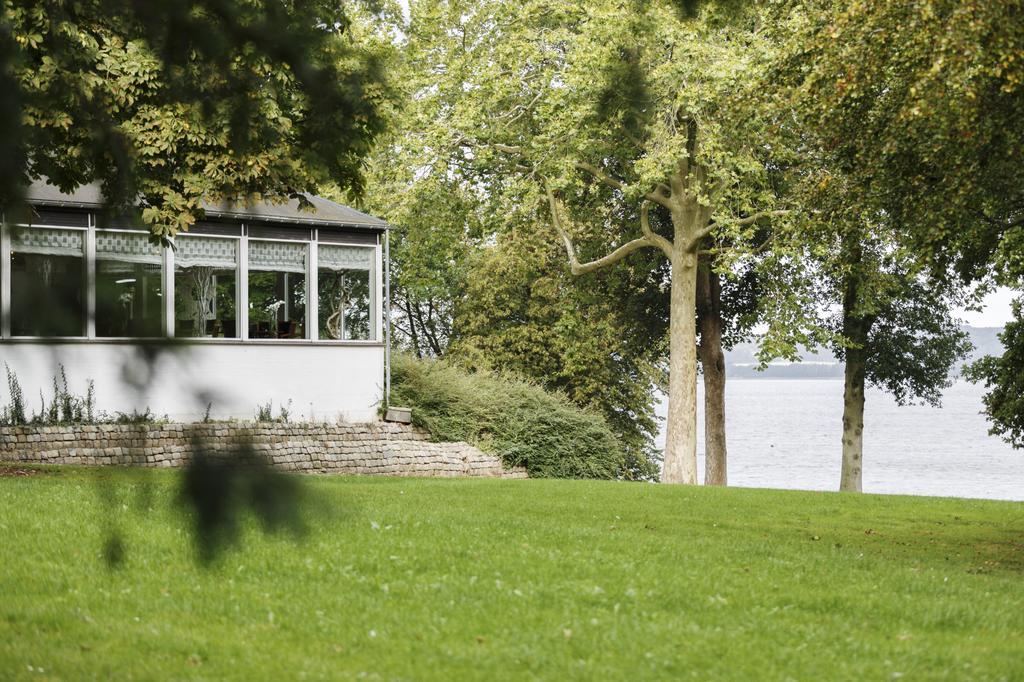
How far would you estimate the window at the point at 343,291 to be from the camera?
24.8m

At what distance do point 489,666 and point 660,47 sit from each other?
1749 cm

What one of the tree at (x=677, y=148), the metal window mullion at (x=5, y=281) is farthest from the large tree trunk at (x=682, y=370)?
the metal window mullion at (x=5, y=281)

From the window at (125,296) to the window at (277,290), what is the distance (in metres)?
20.3

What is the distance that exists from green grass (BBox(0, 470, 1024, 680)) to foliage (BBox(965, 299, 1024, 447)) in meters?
13.0

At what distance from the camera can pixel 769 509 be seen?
57.1 feet

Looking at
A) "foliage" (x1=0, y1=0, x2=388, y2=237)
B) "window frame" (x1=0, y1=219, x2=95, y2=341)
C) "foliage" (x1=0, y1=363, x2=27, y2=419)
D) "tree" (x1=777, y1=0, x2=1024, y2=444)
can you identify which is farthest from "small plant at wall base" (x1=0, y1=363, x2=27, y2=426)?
"window frame" (x1=0, y1=219, x2=95, y2=341)

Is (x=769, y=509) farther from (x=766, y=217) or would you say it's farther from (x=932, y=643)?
(x=766, y=217)

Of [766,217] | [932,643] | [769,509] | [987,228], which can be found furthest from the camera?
[766,217]

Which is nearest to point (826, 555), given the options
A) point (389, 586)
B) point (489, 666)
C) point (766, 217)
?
point (389, 586)

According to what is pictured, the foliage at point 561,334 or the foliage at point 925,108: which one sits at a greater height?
the foliage at point 925,108

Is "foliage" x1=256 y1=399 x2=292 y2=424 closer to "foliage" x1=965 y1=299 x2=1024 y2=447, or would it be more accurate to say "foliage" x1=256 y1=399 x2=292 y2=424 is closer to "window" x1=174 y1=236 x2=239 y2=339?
"window" x1=174 y1=236 x2=239 y2=339

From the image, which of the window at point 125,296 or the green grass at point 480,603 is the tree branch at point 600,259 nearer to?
the green grass at point 480,603

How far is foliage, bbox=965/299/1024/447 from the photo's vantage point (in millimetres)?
25078

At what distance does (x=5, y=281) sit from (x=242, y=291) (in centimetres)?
2019
